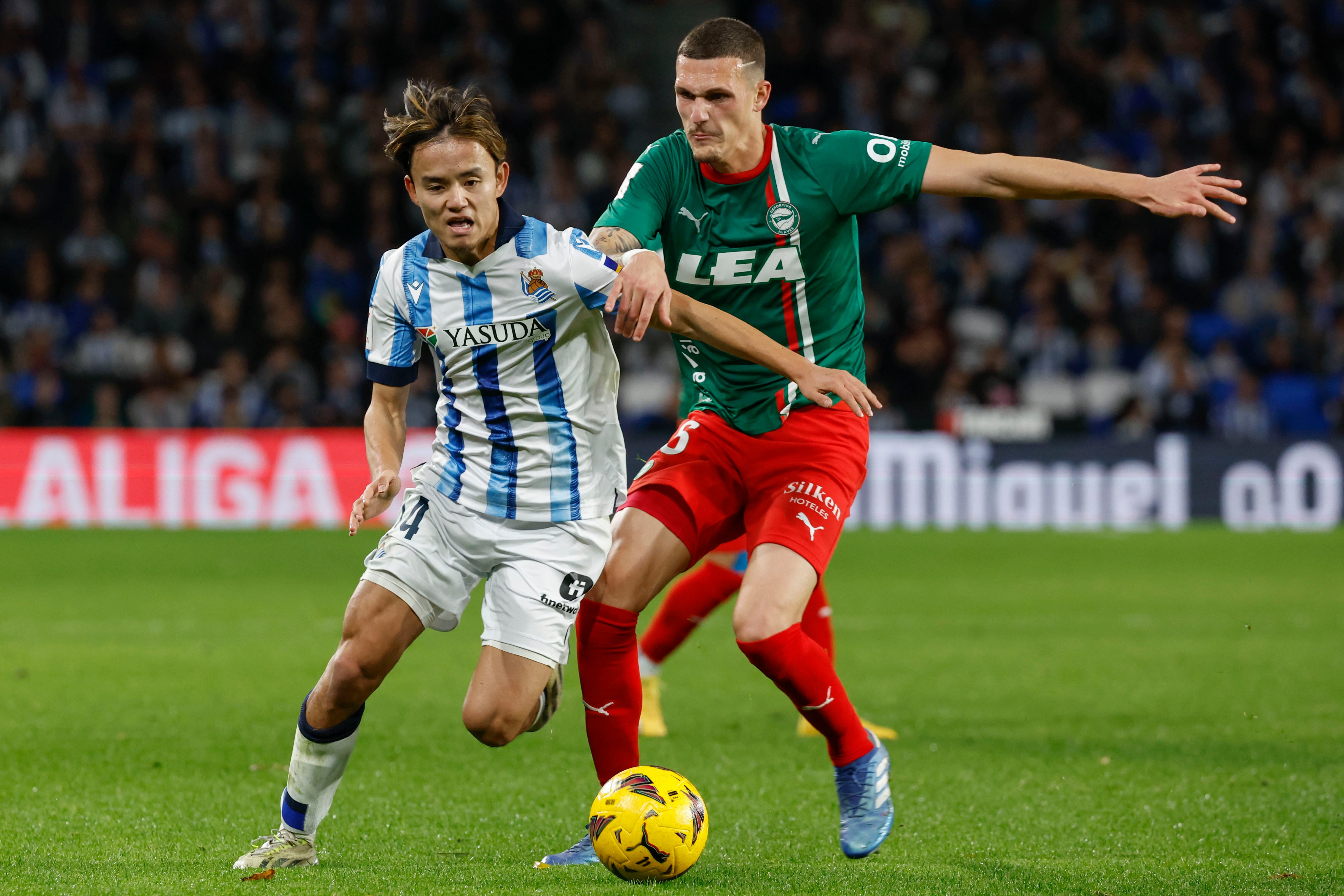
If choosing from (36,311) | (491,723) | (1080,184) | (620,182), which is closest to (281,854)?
(491,723)

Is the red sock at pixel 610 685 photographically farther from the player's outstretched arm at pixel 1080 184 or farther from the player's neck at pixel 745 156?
the player's outstretched arm at pixel 1080 184

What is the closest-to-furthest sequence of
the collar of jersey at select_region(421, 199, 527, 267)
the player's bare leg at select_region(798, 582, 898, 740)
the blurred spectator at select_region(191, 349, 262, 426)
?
the collar of jersey at select_region(421, 199, 527, 267) < the player's bare leg at select_region(798, 582, 898, 740) < the blurred spectator at select_region(191, 349, 262, 426)

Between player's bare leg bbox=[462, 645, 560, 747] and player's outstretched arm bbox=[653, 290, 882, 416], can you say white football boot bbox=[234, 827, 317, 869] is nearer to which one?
player's bare leg bbox=[462, 645, 560, 747]

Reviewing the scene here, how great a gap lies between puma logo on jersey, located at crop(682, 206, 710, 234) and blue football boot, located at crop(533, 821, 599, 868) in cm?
182

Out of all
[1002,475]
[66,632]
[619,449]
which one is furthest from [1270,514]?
[619,449]

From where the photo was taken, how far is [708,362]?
4902 mm

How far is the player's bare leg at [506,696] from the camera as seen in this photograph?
164 inches

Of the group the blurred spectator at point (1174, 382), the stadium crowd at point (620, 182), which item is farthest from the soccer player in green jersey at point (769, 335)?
the blurred spectator at point (1174, 382)

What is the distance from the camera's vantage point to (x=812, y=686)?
4297 millimetres

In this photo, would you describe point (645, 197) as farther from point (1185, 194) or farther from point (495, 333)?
point (1185, 194)

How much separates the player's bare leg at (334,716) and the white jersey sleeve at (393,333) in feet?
2.01

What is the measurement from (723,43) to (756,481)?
Answer: 1300mm

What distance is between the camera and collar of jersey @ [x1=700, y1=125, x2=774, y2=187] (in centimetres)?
469

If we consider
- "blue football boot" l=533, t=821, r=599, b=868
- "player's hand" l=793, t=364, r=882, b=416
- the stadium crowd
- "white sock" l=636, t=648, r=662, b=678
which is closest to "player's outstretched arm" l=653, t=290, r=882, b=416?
"player's hand" l=793, t=364, r=882, b=416
